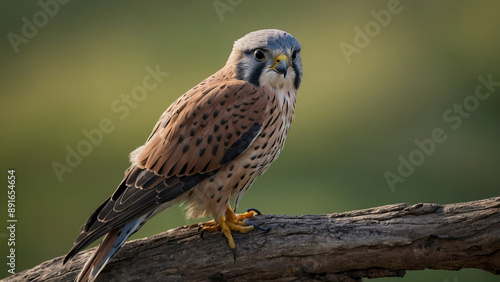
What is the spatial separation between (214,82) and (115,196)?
0.84 m

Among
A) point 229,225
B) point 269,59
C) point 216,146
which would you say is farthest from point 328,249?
point 269,59

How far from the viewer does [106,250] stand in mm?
2920

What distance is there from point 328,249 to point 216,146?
79 centimetres

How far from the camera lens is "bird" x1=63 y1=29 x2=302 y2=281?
2.97 m

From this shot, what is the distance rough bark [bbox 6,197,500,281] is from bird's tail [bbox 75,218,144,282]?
0.63 ft

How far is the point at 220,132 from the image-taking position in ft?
10.2

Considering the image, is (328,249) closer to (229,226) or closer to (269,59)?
(229,226)

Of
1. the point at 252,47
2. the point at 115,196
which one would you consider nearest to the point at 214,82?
the point at 252,47

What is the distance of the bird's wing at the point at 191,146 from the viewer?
9.73 feet

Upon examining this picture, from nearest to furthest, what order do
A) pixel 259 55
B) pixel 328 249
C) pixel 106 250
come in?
pixel 106 250, pixel 328 249, pixel 259 55

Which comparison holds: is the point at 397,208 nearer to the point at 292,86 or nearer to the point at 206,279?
the point at 292,86

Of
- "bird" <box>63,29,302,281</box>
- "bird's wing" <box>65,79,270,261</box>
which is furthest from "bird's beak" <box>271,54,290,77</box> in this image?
"bird's wing" <box>65,79,270,261</box>

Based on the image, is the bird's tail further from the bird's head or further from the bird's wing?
the bird's head

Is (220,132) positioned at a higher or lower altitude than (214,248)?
higher
